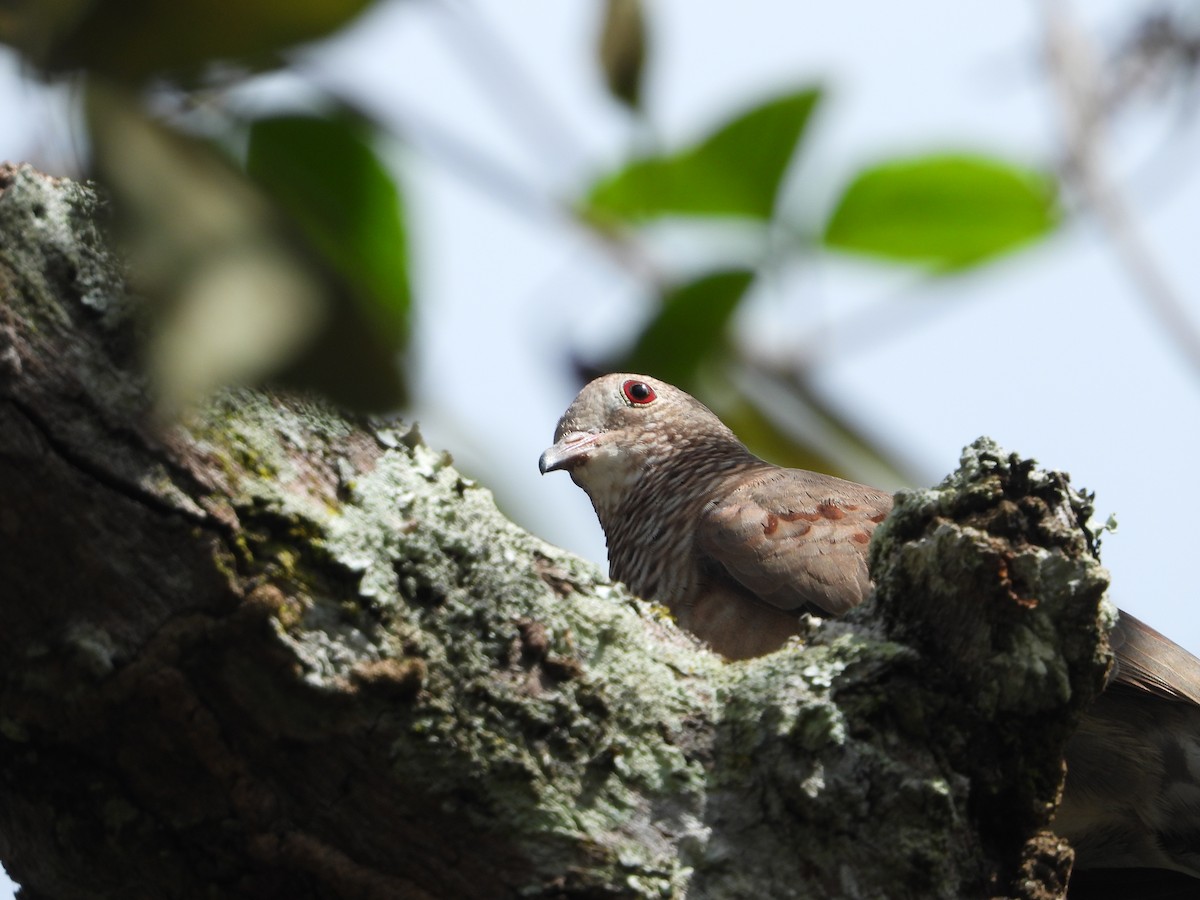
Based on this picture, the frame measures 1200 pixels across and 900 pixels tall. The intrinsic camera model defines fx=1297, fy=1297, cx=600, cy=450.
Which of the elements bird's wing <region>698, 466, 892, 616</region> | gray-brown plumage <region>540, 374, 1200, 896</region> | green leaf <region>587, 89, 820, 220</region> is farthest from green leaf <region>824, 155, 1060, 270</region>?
bird's wing <region>698, 466, 892, 616</region>

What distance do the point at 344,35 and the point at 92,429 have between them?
1216 millimetres

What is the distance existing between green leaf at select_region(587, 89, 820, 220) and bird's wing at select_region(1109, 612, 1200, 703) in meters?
2.76

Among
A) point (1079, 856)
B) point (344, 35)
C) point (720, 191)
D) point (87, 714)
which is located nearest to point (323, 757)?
point (87, 714)

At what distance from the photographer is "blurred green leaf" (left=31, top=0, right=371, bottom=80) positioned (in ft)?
2.48

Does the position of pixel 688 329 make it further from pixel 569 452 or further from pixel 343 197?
pixel 569 452

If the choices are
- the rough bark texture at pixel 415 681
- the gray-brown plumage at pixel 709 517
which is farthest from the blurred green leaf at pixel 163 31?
the gray-brown plumage at pixel 709 517

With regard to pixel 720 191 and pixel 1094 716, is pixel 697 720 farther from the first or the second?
pixel 1094 716

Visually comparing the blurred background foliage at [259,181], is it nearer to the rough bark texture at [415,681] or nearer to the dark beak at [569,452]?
the rough bark texture at [415,681]

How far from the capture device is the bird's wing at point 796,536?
3.92 m

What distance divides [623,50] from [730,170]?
14 centimetres

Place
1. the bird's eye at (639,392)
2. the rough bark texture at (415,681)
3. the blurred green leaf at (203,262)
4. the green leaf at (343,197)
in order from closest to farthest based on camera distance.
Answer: the blurred green leaf at (203,262) → the green leaf at (343,197) → the rough bark texture at (415,681) → the bird's eye at (639,392)

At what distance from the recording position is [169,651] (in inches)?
75.2

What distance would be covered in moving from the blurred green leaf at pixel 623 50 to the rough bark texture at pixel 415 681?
2.51ft

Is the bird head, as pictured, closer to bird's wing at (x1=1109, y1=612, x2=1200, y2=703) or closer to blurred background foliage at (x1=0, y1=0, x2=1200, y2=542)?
bird's wing at (x1=1109, y1=612, x2=1200, y2=703)
